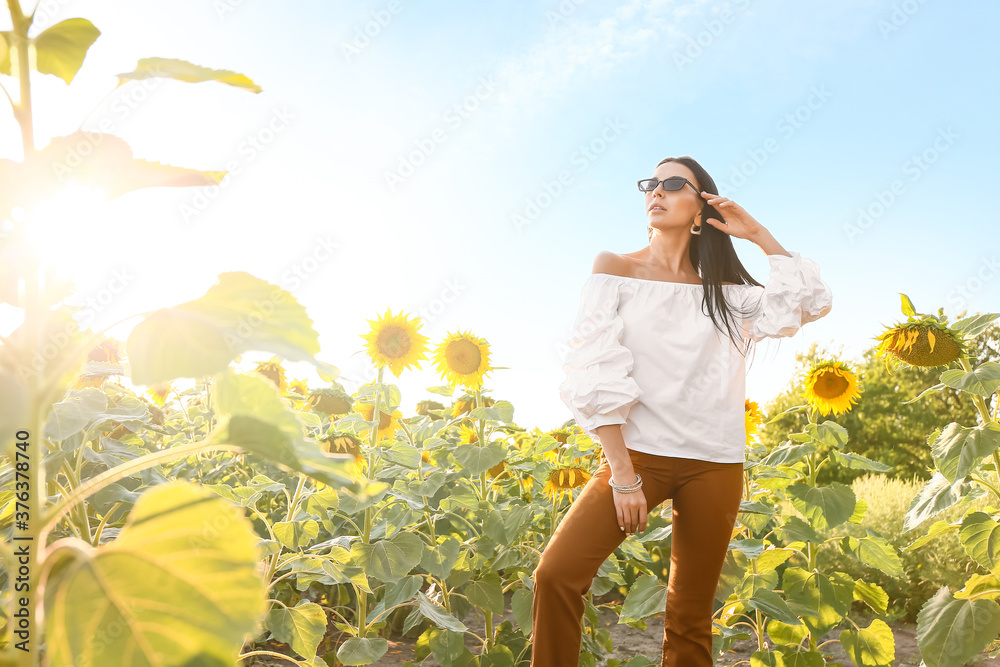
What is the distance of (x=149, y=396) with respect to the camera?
4.15 meters

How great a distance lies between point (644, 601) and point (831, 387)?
5.12 ft

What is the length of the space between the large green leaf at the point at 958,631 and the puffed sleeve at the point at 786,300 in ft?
3.92

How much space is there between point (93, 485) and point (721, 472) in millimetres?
2211

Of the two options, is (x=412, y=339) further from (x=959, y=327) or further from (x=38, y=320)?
(x=38, y=320)

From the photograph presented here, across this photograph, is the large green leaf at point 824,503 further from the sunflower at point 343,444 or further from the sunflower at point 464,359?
the sunflower at point 343,444

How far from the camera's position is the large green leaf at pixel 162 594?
464 millimetres

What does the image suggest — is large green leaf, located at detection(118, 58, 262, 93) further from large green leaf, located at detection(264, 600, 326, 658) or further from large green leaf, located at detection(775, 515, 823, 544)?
large green leaf, located at detection(775, 515, 823, 544)

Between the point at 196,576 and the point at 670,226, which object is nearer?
the point at 196,576

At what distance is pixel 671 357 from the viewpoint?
2.51 m

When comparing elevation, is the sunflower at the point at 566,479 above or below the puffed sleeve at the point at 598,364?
below

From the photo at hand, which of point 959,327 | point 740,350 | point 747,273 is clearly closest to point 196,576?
point 740,350

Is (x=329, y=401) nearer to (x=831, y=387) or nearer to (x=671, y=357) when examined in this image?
(x=671, y=357)

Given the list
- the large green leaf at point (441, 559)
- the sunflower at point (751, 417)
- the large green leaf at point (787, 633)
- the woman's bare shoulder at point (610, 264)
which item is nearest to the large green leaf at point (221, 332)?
the woman's bare shoulder at point (610, 264)

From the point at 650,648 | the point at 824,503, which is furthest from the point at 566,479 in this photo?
the point at 650,648
